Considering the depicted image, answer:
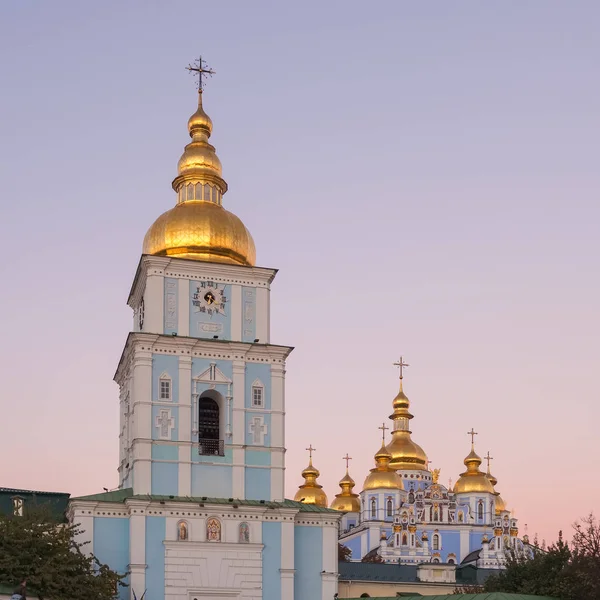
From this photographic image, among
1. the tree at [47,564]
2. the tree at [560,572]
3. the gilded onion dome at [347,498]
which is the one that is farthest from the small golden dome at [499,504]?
the tree at [47,564]

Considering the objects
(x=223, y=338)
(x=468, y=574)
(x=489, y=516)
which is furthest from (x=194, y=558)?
(x=489, y=516)

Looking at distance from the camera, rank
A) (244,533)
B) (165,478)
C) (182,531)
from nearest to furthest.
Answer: (182,531), (165,478), (244,533)

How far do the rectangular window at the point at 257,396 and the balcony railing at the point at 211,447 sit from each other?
66.9 inches

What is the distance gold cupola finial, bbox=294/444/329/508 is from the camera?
92.2m

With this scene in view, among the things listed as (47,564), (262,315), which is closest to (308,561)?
(262,315)

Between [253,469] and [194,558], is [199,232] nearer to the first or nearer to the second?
[253,469]

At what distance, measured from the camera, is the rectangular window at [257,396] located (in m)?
39.1

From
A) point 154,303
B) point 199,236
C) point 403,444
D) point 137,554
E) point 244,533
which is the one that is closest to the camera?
point 137,554

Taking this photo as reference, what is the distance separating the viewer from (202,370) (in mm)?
38781

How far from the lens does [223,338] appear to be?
39.3m

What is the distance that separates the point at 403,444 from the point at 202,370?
5830 centimetres

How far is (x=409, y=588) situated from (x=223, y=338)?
22660mm

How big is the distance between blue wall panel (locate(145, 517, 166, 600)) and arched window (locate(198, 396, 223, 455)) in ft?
9.24

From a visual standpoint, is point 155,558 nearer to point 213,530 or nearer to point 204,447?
point 213,530
